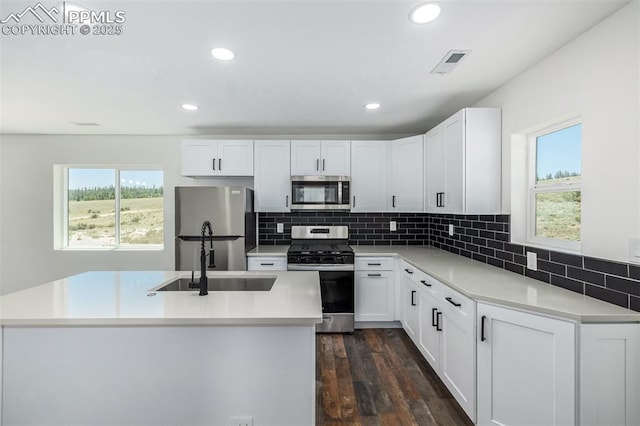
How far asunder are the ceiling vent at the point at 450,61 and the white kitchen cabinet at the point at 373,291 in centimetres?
202

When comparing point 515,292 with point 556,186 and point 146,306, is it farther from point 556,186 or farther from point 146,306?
point 146,306

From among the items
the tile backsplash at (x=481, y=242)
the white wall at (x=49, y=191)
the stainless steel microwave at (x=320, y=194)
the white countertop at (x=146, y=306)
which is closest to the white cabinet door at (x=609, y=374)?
the tile backsplash at (x=481, y=242)

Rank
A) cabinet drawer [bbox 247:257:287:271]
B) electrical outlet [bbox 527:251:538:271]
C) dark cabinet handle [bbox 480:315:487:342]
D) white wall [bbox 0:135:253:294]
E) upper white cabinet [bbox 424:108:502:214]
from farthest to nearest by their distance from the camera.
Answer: white wall [bbox 0:135:253:294], cabinet drawer [bbox 247:257:287:271], upper white cabinet [bbox 424:108:502:214], electrical outlet [bbox 527:251:538:271], dark cabinet handle [bbox 480:315:487:342]

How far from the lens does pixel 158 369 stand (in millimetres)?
1465

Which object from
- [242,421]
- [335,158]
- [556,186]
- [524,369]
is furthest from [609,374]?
[335,158]

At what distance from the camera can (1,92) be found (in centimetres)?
257

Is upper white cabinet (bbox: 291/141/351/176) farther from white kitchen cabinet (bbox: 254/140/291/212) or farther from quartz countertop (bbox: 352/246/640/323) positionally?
quartz countertop (bbox: 352/246/640/323)

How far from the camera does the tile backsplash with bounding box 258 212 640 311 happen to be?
5.10 ft

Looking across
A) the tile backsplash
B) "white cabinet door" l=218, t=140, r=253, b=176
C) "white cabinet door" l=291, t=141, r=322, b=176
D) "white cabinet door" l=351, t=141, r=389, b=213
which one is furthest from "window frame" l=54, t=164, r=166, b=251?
Answer: "white cabinet door" l=351, t=141, r=389, b=213

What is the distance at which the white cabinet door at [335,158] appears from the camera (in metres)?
3.69

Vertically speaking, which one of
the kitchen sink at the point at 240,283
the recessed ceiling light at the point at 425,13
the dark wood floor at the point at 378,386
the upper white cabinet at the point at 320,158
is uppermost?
the recessed ceiling light at the point at 425,13

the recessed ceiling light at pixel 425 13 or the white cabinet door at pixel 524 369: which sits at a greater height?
the recessed ceiling light at pixel 425 13

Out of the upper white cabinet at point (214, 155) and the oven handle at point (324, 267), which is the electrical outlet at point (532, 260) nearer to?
the oven handle at point (324, 267)

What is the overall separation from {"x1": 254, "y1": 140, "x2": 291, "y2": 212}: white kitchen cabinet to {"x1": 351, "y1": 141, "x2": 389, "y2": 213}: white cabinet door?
81 centimetres
